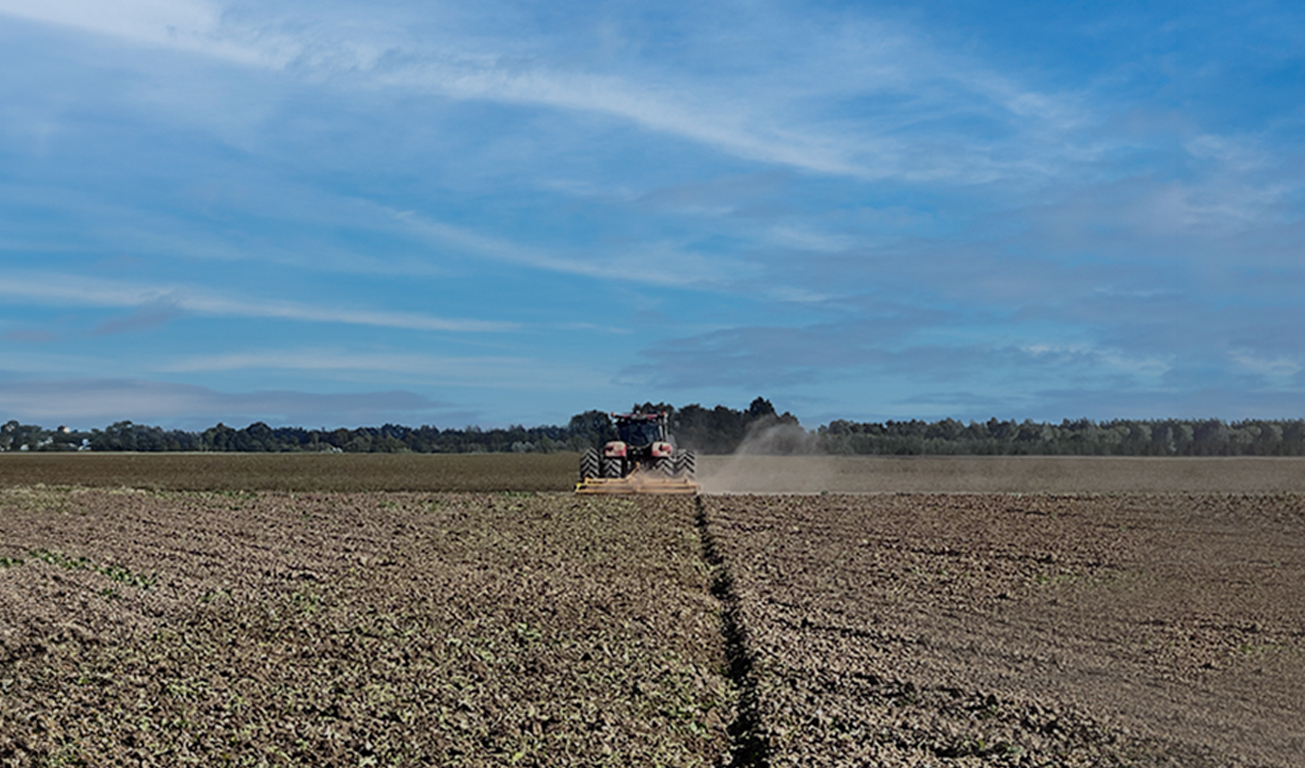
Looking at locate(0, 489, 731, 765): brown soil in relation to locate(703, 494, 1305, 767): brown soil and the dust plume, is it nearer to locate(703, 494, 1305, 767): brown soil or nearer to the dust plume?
locate(703, 494, 1305, 767): brown soil

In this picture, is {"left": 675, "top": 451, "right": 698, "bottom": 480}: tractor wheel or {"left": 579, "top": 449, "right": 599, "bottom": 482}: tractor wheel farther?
{"left": 579, "top": 449, "right": 599, "bottom": 482}: tractor wheel

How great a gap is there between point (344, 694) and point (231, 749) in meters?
1.34

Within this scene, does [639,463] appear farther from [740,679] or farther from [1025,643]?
[740,679]

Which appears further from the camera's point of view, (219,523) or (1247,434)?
(1247,434)

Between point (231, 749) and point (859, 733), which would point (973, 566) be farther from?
point (231, 749)

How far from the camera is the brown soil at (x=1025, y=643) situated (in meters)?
7.82

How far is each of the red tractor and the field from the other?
381 inches

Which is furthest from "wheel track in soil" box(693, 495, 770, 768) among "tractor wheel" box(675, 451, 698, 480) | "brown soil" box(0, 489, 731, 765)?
"tractor wheel" box(675, 451, 698, 480)

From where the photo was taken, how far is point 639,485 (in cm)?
3198

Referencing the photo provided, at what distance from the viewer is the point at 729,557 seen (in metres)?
17.6

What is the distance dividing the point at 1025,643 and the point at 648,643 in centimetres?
373

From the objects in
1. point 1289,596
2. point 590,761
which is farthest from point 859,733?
point 1289,596

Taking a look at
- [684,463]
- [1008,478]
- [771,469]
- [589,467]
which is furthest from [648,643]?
[771,469]

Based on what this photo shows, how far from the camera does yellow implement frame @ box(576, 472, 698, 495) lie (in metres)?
31.7
